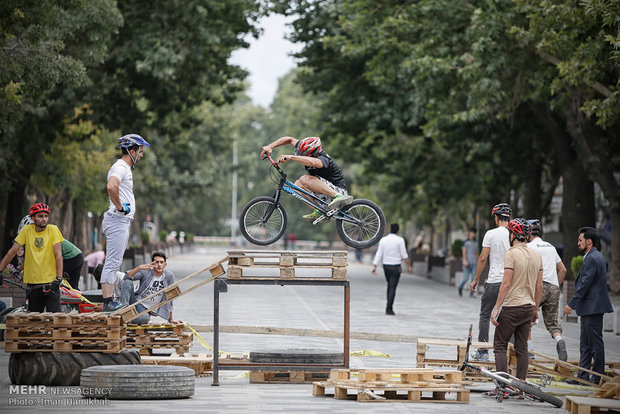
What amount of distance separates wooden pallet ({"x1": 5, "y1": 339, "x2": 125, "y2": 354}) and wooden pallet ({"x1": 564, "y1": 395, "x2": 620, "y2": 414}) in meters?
5.23

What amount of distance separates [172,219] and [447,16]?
8193 cm

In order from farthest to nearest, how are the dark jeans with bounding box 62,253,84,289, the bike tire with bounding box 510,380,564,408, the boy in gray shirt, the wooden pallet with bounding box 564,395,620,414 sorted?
the dark jeans with bounding box 62,253,84,289
the boy in gray shirt
the bike tire with bounding box 510,380,564,408
the wooden pallet with bounding box 564,395,620,414

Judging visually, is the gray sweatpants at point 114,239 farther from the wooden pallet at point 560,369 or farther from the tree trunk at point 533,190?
the tree trunk at point 533,190

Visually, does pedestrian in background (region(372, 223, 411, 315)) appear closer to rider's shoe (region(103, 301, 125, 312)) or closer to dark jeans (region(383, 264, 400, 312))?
dark jeans (region(383, 264, 400, 312))

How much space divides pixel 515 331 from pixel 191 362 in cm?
421

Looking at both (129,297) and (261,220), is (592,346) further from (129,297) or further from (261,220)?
(129,297)

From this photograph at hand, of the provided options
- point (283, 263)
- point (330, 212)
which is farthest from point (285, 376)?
point (330, 212)

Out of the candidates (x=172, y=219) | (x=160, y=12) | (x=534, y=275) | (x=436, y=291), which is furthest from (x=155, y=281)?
(x=172, y=219)

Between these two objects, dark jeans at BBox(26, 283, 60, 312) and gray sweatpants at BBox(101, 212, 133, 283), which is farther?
dark jeans at BBox(26, 283, 60, 312)

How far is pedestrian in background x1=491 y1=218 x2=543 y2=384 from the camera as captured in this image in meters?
12.3

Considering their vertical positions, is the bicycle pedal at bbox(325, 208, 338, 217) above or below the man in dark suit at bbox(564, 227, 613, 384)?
above

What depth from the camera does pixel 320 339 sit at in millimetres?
18781

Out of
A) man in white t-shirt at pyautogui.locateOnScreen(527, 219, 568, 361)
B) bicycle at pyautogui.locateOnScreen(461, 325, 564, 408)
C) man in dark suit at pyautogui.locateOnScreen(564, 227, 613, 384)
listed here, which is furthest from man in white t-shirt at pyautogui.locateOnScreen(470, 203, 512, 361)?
bicycle at pyautogui.locateOnScreen(461, 325, 564, 408)

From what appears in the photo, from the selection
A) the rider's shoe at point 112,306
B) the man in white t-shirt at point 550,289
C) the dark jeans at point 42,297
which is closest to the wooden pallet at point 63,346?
the rider's shoe at point 112,306
